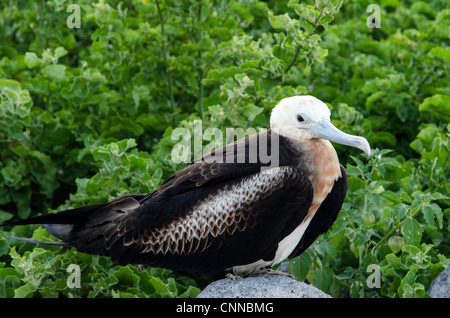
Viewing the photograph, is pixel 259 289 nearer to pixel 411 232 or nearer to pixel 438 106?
pixel 411 232

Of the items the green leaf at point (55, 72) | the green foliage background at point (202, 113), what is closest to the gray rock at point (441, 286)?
the green foliage background at point (202, 113)

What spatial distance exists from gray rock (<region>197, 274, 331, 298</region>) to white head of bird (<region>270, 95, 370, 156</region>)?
2.62 feet

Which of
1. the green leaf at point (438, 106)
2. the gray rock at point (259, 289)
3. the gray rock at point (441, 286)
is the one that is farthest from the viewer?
the green leaf at point (438, 106)

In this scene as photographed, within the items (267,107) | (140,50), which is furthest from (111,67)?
(267,107)

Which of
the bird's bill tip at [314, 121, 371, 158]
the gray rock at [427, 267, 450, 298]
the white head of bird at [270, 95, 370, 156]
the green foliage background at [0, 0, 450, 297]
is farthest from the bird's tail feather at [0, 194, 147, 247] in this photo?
the gray rock at [427, 267, 450, 298]

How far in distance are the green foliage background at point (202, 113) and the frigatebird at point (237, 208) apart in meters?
0.38

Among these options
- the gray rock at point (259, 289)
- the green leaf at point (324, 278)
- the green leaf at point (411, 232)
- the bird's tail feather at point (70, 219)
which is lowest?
the green leaf at point (324, 278)

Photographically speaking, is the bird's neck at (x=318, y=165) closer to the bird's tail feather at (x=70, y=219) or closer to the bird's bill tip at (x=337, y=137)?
the bird's bill tip at (x=337, y=137)

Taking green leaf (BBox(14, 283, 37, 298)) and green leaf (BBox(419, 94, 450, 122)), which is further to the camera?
green leaf (BBox(419, 94, 450, 122))

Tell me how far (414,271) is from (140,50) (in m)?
3.09

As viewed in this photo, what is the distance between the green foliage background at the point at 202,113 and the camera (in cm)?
500

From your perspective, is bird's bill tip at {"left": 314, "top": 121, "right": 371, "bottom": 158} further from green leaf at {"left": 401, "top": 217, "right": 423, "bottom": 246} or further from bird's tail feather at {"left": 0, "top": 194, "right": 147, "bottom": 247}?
bird's tail feather at {"left": 0, "top": 194, "right": 147, "bottom": 247}

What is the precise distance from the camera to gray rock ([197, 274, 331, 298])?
4465 mm

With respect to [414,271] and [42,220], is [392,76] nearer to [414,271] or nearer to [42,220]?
[414,271]
